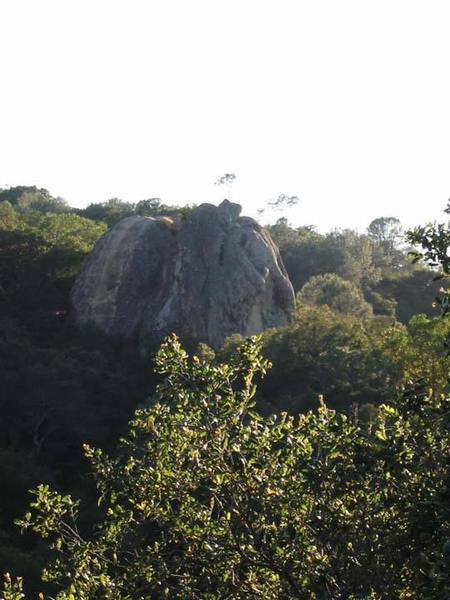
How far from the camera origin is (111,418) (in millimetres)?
30312

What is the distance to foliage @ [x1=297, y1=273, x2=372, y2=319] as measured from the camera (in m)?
41.0

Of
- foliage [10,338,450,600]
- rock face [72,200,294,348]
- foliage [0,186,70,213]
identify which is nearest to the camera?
foliage [10,338,450,600]

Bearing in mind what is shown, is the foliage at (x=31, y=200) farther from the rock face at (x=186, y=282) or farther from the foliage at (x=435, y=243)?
the foliage at (x=435, y=243)

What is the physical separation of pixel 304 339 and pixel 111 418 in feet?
23.2

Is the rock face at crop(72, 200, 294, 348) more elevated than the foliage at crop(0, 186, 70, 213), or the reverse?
the foliage at crop(0, 186, 70, 213)

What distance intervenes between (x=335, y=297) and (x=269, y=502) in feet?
115

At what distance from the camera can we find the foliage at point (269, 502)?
631 centimetres

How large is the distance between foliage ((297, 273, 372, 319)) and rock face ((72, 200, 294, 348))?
8.96 ft

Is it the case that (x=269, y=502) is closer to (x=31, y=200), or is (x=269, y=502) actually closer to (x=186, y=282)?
(x=186, y=282)

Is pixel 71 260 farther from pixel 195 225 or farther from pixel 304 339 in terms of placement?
pixel 304 339

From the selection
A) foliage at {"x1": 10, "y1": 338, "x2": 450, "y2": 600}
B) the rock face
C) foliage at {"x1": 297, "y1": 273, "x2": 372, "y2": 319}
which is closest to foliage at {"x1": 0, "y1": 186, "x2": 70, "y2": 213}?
the rock face

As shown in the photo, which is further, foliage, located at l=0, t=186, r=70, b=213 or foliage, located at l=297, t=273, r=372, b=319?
foliage, located at l=0, t=186, r=70, b=213

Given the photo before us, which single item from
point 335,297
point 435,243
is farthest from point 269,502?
point 335,297

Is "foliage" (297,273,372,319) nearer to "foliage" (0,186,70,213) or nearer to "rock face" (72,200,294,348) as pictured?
"rock face" (72,200,294,348)
